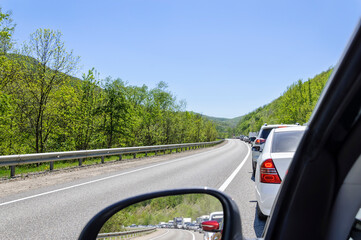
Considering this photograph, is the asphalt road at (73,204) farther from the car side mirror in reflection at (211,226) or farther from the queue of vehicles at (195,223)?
the car side mirror in reflection at (211,226)

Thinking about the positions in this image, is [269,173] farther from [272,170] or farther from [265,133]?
[265,133]

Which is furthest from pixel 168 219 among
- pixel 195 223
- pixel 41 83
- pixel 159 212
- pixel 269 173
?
pixel 41 83

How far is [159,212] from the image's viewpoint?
1839 millimetres

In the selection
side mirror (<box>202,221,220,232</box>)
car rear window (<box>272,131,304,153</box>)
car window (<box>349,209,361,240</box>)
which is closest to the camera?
car window (<box>349,209,361,240</box>)

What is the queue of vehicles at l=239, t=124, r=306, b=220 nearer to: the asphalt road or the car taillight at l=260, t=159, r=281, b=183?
the car taillight at l=260, t=159, r=281, b=183

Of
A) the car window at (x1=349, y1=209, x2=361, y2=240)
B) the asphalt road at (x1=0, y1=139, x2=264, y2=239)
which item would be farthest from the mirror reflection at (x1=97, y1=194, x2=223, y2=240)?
the asphalt road at (x1=0, y1=139, x2=264, y2=239)

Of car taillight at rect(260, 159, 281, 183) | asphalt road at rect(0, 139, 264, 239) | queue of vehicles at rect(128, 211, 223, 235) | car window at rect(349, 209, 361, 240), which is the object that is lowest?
asphalt road at rect(0, 139, 264, 239)

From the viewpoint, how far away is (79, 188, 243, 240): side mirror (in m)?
1.51

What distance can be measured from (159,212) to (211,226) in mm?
465

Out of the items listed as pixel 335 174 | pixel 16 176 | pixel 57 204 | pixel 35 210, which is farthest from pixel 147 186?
pixel 335 174

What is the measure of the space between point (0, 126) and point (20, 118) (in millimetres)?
1926

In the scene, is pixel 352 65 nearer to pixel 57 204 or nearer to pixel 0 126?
pixel 57 204

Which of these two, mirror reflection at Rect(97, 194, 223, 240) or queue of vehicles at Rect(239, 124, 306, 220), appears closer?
mirror reflection at Rect(97, 194, 223, 240)

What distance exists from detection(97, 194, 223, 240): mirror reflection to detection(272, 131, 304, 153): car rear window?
4147 millimetres
